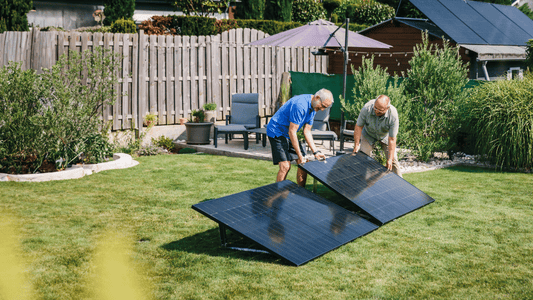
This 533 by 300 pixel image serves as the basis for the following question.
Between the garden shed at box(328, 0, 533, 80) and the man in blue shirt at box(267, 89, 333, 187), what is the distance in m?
8.62

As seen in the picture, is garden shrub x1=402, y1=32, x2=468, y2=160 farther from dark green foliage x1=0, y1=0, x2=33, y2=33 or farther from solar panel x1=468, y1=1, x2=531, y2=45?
dark green foliage x1=0, y1=0, x2=33, y2=33

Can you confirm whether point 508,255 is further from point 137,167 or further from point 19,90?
point 19,90

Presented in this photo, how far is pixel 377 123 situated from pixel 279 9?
61.8 feet

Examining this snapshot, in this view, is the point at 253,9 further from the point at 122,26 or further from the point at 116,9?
the point at 122,26

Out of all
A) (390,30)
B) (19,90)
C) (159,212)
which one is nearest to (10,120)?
(19,90)

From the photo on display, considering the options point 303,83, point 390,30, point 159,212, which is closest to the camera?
point 159,212

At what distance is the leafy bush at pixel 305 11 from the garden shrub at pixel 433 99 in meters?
18.4

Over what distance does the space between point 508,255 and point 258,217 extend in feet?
8.17

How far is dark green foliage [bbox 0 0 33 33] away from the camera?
19375mm

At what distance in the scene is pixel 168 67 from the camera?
477 inches

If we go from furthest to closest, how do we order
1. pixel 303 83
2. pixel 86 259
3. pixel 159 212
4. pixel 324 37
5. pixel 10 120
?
pixel 303 83
pixel 324 37
pixel 10 120
pixel 159 212
pixel 86 259

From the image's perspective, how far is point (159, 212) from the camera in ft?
21.4

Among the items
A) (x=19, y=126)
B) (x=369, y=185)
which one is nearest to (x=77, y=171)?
(x=19, y=126)

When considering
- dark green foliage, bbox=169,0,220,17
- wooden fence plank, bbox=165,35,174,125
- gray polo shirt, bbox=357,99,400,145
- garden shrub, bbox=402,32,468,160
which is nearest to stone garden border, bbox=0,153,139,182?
wooden fence plank, bbox=165,35,174,125
